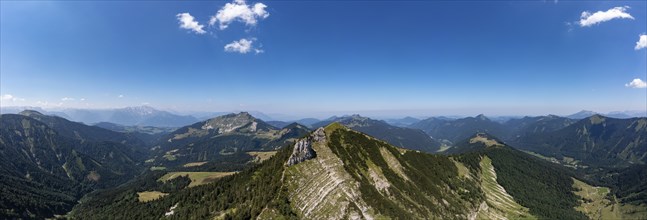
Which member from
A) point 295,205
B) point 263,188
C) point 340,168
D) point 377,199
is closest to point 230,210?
point 263,188

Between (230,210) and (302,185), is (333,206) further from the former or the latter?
(230,210)

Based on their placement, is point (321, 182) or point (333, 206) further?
point (321, 182)

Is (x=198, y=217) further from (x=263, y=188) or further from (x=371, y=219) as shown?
(x=371, y=219)

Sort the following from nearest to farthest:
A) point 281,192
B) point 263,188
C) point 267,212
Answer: point 267,212 → point 281,192 → point 263,188

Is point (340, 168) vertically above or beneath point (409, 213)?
above

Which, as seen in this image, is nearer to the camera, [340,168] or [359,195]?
[359,195]

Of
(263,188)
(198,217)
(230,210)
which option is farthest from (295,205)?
(198,217)

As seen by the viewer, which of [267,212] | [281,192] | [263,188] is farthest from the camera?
[263,188]

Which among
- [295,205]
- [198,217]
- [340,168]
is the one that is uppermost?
[340,168]

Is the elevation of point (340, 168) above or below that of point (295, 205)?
above
